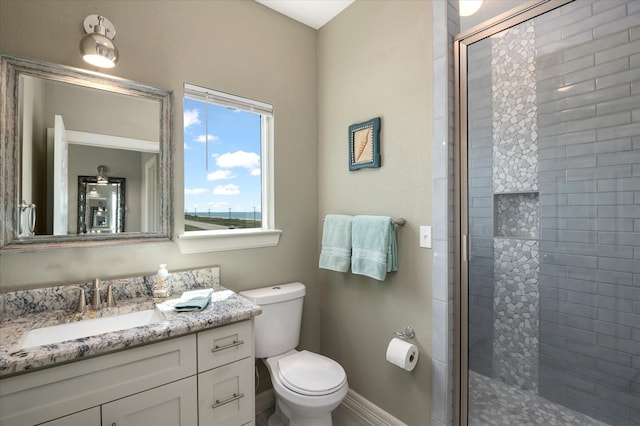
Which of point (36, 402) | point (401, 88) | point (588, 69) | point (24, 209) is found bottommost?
point (36, 402)

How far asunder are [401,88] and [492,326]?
4.37 feet

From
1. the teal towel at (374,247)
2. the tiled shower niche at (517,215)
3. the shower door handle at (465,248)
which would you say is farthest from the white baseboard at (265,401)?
the tiled shower niche at (517,215)

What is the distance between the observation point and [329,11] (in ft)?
7.20

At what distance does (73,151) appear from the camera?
152 centimetres

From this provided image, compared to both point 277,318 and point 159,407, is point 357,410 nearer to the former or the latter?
point 277,318

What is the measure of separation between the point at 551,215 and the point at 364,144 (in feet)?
3.48

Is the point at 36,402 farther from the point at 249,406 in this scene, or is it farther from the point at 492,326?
Result: the point at 492,326

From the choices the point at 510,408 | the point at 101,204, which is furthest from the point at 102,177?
the point at 510,408

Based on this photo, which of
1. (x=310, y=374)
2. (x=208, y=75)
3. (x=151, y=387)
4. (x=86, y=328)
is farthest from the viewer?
(x=208, y=75)

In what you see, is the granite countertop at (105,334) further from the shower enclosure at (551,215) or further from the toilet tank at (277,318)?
the shower enclosure at (551,215)

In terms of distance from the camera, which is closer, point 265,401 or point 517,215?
point 517,215

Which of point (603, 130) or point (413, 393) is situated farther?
point (413, 393)

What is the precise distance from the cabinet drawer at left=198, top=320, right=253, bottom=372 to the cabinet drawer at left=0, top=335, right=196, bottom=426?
42 mm

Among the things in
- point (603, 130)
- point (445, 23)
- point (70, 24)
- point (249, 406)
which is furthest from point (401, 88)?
point (249, 406)
